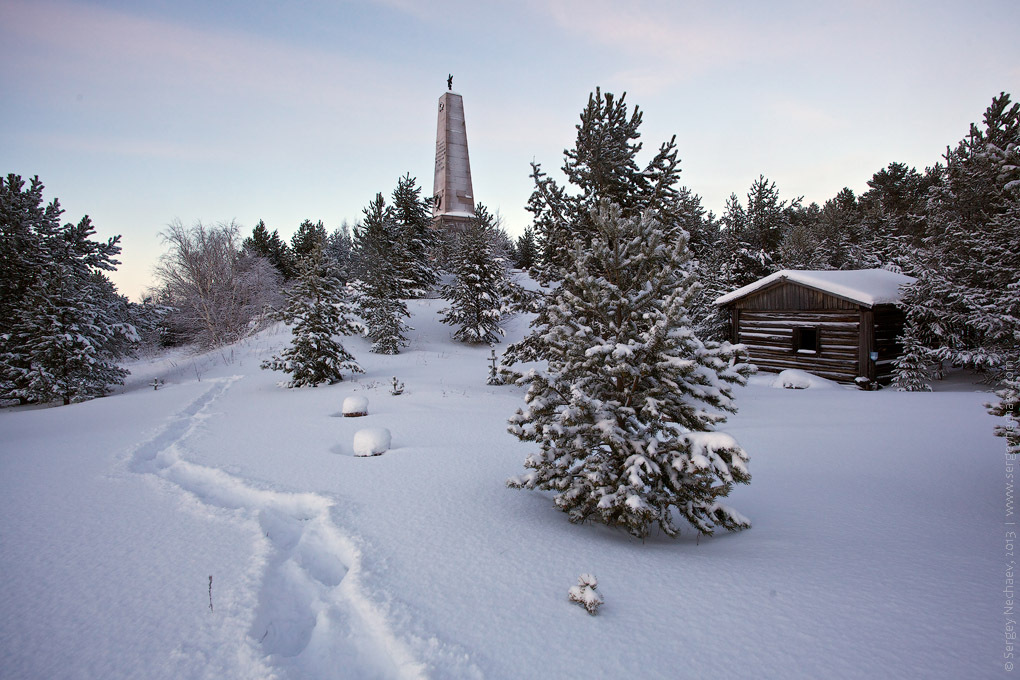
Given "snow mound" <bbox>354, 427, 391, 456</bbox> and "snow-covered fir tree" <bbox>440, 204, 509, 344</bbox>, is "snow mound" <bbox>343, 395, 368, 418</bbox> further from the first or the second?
"snow-covered fir tree" <bbox>440, 204, 509, 344</bbox>

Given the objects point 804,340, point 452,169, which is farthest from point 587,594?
point 452,169

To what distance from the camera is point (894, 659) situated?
281 centimetres

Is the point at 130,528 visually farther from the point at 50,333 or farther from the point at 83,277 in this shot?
the point at 83,277

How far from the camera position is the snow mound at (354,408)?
10.5 meters

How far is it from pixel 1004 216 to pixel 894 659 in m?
19.8

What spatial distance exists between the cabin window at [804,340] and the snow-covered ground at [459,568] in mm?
10121

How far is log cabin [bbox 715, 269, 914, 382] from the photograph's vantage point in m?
16.2

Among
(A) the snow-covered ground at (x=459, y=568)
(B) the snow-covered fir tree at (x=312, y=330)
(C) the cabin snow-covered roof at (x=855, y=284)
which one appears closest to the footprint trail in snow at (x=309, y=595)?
(A) the snow-covered ground at (x=459, y=568)

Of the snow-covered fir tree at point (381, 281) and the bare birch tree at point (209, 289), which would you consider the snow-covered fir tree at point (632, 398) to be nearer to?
the snow-covered fir tree at point (381, 281)

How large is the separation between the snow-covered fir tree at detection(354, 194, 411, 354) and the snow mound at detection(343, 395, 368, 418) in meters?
12.3

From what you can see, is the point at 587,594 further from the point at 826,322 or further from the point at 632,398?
the point at 826,322

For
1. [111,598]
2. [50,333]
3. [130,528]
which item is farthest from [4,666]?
[50,333]

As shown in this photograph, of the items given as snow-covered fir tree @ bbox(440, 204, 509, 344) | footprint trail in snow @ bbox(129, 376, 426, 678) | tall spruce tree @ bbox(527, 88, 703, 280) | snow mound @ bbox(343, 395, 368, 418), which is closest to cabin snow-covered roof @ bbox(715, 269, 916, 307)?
tall spruce tree @ bbox(527, 88, 703, 280)

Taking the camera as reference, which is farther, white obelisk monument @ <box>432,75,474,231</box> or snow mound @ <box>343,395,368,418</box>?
white obelisk monument @ <box>432,75,474,231</box>
